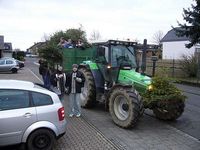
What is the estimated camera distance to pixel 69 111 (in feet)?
36.8

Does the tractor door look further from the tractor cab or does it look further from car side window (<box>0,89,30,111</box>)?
car side window (<box>0,89,30,111</box>)

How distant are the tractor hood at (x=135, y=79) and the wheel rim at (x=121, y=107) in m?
0.67

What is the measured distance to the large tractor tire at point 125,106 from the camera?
8.82 m

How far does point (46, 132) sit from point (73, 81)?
382 cm

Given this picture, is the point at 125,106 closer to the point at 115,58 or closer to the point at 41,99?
the point at 115,58

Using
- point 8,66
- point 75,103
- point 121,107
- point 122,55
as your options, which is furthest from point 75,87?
point 8,66

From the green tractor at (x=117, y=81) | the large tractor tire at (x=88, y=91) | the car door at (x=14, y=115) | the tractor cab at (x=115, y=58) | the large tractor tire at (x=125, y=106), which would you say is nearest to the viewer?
the car door at (x=14, y=115)

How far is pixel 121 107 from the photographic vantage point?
31.6 ft

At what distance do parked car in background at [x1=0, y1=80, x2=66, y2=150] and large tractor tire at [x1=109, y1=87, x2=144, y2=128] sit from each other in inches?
93.6

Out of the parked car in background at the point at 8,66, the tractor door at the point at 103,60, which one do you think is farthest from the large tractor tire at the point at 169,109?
the parked car in background at the point at 8,66

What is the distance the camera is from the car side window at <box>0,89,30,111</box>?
6.62 meters

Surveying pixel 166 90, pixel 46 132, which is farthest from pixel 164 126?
pixel 46 132

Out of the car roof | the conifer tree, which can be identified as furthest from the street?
the conifer tree

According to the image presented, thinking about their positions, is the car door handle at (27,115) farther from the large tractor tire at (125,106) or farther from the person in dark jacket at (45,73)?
the person in dark jacket at (45,73)
